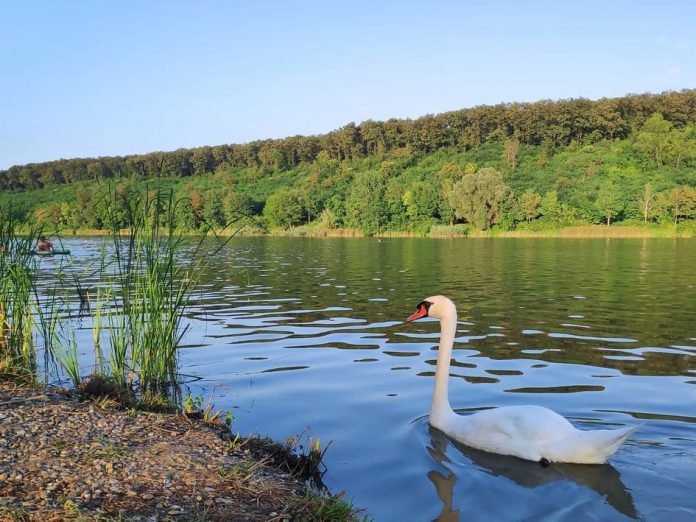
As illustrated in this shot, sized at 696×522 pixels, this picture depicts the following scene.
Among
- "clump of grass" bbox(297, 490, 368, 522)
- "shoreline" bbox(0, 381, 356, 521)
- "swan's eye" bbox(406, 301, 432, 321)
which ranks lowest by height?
"clump of grass" bbox(297, 490, 368, 522)

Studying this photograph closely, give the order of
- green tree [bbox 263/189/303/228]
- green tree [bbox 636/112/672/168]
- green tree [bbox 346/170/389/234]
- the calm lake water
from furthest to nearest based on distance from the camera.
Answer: green tree [bbox 263/189/303/228] < green tree [bbox 636/112/672/168] < green tree [bbox 346/170/389/234] < the calm lake water

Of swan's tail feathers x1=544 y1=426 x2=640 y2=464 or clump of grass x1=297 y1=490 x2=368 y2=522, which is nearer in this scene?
clump of grass x1=297 y1=490 x2=368 y2=522

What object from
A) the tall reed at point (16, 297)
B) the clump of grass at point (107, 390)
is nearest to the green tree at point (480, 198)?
the tall reed at point (16, 297)

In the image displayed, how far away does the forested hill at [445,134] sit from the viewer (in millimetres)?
134250

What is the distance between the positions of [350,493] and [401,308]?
11638 millimetres

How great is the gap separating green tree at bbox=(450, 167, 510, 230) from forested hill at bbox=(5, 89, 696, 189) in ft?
167

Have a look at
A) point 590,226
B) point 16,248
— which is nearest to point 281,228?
point 590,226

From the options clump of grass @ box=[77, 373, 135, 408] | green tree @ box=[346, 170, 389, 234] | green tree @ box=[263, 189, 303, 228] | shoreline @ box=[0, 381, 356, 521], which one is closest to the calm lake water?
shoreline @ box=[0, 381, 356, 521]

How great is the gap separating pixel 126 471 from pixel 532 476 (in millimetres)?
3593

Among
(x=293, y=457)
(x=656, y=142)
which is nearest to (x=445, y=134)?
(x=656, y=142)

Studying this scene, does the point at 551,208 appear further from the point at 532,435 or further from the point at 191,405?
the point at 191,405

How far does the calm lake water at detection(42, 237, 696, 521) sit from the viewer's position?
545cm

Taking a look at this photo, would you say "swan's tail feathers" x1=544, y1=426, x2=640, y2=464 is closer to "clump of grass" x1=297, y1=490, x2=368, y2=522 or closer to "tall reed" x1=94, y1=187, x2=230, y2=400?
"clump of grass" x1=297, y1=490, x2=368, y2=522

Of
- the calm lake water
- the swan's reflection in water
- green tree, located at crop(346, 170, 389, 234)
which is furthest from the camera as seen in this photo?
green tree, located at crop(346, 170, 389, 234)
